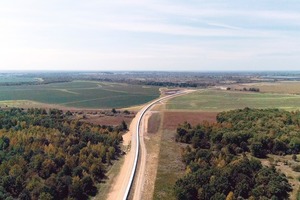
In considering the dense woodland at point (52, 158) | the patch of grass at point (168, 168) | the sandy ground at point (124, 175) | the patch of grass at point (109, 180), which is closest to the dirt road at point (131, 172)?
the sandy ground at point (124, 175)

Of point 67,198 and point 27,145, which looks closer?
point 67,198

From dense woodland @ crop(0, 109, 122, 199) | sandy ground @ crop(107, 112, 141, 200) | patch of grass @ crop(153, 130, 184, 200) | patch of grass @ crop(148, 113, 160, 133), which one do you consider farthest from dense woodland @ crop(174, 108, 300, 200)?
dense woodland @ crop(0, 109, 122, 199)

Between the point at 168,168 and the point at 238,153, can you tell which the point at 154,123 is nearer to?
the point at 238,153

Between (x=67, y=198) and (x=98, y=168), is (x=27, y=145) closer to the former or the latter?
(x=98, y=168)

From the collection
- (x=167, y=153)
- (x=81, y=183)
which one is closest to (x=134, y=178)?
(x=81, y=183)

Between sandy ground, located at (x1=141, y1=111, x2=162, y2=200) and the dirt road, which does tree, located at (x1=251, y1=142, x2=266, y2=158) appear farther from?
the dirt road

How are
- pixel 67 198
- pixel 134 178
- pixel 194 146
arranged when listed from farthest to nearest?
pixel 194 146
pixel 134 178
pixel 67 198
